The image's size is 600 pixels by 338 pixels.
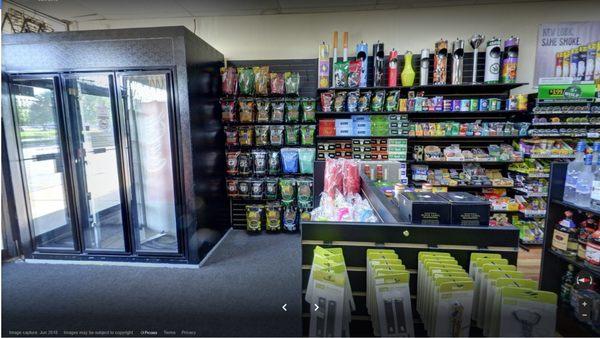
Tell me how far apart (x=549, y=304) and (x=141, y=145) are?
3.47 metres

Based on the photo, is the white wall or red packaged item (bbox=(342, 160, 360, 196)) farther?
the white wall

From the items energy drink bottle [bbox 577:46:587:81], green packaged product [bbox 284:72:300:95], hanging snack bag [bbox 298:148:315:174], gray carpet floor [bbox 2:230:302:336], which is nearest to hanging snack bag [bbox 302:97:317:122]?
green packaged product [bbox 284:72:300:95]

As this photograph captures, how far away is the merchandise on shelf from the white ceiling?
153cm

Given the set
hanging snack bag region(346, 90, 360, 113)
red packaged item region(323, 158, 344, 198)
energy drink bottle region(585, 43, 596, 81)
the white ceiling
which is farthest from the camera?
hanging snack bag region(346, 90, 360, 113)

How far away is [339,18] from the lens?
379cm

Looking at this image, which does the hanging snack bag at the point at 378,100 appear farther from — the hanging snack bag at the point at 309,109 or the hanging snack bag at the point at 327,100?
the hanging snack bag at the point at 309,109

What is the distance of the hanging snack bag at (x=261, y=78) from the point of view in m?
3.63

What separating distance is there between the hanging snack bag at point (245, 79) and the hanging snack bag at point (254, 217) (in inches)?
61.6

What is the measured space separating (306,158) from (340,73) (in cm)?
118

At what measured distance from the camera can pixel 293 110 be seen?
3713mm

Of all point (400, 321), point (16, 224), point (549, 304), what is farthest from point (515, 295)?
point (16, 224)

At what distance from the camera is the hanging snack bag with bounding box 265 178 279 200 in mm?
3832

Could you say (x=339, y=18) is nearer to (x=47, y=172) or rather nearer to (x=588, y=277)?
(x=588, y=277)

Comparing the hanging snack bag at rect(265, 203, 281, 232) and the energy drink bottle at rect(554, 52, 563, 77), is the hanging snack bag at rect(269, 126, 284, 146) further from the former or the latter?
the energy drink bottle at rect(554, 52, 563, 77)
